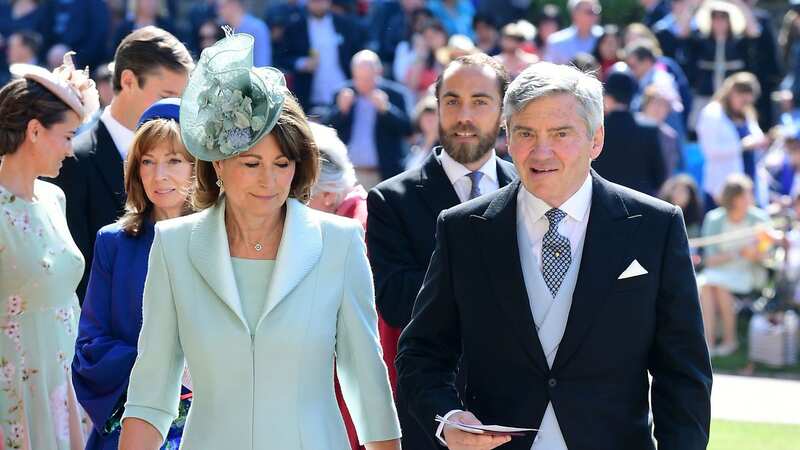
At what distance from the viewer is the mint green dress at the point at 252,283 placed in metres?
3.95

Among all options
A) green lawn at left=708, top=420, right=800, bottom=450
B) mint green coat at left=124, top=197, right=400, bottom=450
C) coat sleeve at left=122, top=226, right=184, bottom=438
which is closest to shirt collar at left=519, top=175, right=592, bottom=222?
mint green coat at left=124, top=197, right=400, bottom=450

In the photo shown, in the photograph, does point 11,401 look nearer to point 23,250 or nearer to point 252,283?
point 23,250

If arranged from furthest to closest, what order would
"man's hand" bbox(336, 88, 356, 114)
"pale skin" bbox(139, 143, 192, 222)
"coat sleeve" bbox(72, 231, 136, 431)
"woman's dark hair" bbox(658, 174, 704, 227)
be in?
"man's hand" bbox(336, 88, 356, 114) → "woman's dark hair" bbox(658, 174, 704, 227) → "pale skin" bbox(139, 143, 192, 222) → "coat sleeve" bbox(72, 231, 136, 431)

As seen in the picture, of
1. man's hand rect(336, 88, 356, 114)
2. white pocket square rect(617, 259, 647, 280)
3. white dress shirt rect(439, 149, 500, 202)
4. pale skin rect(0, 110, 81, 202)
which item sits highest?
man's hand rect(336, 88, 356, 114)

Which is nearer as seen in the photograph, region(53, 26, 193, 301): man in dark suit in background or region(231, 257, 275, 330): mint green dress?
region(231, 257, 275, 330): mint green dress

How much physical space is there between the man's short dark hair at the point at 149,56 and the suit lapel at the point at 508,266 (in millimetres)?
2536

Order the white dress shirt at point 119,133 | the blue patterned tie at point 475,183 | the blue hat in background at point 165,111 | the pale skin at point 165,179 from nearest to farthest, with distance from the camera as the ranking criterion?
the pale skin at point 165,179 < the blue hat in background at point 165,111 < the blue patterned tie at point 475,183 < the white dress shirt at point 119,133

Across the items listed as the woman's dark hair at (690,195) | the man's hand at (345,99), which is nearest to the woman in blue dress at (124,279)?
the woman's dark hair at (690,195)

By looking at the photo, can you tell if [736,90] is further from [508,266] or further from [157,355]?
[157,355]

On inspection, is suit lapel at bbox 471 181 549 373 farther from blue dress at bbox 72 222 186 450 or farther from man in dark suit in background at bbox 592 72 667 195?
man in dark suit in background at bbox 592 72 667 195

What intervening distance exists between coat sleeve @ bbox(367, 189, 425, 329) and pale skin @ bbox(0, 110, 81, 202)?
1.30 metres

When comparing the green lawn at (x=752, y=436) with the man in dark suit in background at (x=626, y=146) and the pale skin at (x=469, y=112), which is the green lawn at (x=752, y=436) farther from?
the pale skin at (x=469, y=112)

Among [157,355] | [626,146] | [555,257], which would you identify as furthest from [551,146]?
[626,146]

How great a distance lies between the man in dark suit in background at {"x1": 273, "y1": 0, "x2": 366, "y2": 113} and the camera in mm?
16156
